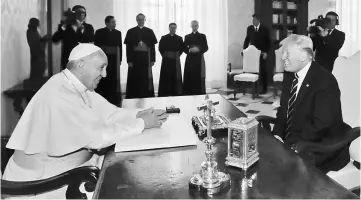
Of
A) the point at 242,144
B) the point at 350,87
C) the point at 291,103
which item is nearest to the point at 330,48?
the point at 350,87

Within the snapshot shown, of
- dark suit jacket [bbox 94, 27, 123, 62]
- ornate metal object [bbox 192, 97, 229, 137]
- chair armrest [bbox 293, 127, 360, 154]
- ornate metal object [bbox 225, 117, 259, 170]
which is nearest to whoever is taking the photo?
ornate metal object [bbox 225, 117, 259, 170]

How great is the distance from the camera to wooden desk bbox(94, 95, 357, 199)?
3.35 ft

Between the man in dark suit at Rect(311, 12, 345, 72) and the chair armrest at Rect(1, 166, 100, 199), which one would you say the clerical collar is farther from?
the man in dark suit at Rect(311, 12, 345, 72)

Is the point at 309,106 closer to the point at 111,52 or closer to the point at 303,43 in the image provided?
the point at 303,43

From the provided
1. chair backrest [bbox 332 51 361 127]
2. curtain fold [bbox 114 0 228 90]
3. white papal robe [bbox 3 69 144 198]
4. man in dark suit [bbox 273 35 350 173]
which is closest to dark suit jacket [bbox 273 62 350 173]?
man in dark suit [bbox 273 35 350 173]

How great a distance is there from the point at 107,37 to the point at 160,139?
18.4 feet

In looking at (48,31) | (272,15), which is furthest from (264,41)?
(48,31)

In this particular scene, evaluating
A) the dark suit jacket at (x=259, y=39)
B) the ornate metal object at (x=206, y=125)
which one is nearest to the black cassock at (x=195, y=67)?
the dark suit jacket at (x=259, y=39)

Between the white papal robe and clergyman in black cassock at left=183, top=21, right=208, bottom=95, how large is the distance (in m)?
5.58

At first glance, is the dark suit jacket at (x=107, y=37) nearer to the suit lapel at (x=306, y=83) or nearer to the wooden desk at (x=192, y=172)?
the suit lapel at (x=306, y=83)

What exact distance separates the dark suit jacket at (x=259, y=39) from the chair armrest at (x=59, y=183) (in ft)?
23.2

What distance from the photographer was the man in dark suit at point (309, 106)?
187 centimetres

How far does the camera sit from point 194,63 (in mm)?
7352

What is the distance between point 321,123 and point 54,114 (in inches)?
59.1
